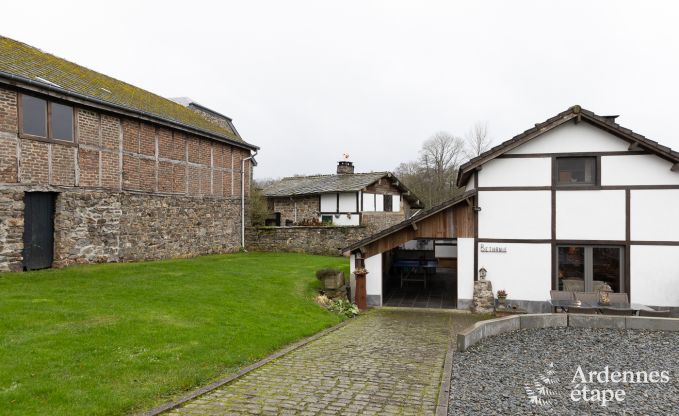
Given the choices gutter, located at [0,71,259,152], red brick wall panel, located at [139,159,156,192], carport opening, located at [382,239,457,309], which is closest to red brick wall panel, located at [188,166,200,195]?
gutter, located at [0,71,259,152]

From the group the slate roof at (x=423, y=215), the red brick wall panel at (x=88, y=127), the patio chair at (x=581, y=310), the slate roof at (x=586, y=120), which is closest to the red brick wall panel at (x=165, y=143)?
the red brick wall panel at (x=88, y=127)

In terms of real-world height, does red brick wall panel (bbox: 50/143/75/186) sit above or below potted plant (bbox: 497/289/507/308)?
above

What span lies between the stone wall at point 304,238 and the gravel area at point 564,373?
14521 mm

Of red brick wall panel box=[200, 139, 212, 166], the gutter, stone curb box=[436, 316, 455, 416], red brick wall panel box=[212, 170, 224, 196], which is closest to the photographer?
stone curb box=[436, 316, 455, 416]

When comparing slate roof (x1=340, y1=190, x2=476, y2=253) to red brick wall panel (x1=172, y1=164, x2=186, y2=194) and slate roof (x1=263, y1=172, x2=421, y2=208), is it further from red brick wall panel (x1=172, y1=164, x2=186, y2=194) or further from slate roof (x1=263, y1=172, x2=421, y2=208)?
slate roof (x1=263, y1=172, x2=421, y2=208)

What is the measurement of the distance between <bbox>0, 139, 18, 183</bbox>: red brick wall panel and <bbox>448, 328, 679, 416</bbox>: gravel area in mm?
12603

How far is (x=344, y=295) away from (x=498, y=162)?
19.8 feet

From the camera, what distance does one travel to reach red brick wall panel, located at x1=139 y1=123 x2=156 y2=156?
17.0 metres

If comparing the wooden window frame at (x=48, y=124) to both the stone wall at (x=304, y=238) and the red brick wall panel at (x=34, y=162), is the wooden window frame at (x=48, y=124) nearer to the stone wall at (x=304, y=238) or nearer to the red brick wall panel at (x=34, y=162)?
the red brick wall panel at (x=34, y=162)

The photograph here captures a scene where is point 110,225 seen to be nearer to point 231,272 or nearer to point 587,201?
point 231,272

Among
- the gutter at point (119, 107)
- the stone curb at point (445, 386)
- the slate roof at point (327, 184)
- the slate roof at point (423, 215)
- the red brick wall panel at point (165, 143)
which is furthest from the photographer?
the slate roof at point (327, 184)

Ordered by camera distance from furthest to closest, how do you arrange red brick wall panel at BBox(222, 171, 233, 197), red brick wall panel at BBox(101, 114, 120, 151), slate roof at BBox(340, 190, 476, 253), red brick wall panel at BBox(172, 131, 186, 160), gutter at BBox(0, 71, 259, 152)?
1. red brick wall panel at BBox(222, 171, 233, 197)
2. red brick wall panel at BBox(172, 131, 186, 160)
3. red brick wall panel at BBox(101, 114, 120, 151)
4. slate roof at BBox(340, 190, 476, 253)
5. gutter at BBox(0, 71, 259, 152)

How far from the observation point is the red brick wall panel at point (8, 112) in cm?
1220

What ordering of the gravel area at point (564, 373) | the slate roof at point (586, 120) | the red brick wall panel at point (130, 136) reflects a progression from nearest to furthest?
the gravel area at point (564, 373), the slate roof at point (586, 120), the red brick wall panel at point (130, 136)
